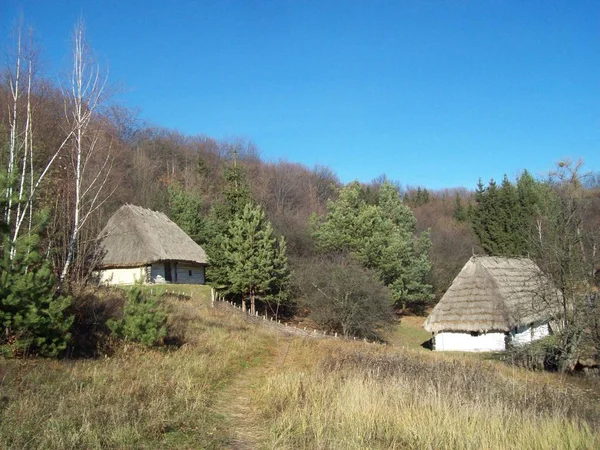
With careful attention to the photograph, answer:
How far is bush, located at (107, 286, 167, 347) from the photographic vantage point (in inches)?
415

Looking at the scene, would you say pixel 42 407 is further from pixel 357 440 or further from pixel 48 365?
pixel 357 440

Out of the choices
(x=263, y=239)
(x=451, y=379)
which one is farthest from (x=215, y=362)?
(x=263, y=239)

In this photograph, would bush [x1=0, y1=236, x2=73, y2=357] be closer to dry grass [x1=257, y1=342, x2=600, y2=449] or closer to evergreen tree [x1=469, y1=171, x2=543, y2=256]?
dry grass [x1=257, y1=342, x2=600, y2=449]

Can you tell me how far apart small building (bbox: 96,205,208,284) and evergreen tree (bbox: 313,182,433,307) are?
11287 mm

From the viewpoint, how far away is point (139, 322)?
34.5 ft

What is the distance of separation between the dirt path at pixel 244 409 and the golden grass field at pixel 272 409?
2cm

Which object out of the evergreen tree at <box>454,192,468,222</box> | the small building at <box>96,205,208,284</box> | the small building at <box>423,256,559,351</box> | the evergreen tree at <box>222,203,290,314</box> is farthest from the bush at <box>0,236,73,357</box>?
the evergreen tree at <box>454,192,468,222</box>

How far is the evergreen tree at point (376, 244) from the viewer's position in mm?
36688

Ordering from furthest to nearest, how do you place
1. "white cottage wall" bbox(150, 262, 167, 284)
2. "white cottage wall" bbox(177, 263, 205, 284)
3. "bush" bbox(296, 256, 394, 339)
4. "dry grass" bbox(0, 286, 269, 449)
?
"white cottage wall" bbox(177, 263, 205, 284) < "white cottage wall" bbox(150, 262, 167, 284) < "bush" bbox(296, 256, 394, 339) < "dry grass" bbox(0, 286, 269, 449)

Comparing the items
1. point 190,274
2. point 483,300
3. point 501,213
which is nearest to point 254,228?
point 190,274

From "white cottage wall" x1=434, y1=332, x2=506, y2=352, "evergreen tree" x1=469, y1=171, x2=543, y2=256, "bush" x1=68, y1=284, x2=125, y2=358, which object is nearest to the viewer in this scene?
"bush" x1=68, y1=284, x2=125, y2=358

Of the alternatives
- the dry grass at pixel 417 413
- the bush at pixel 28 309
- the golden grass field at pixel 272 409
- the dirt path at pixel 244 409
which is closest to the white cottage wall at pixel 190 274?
the dirt path at pixel 244 409

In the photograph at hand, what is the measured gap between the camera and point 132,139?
54.8 m

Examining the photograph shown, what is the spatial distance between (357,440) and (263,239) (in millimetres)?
23865
